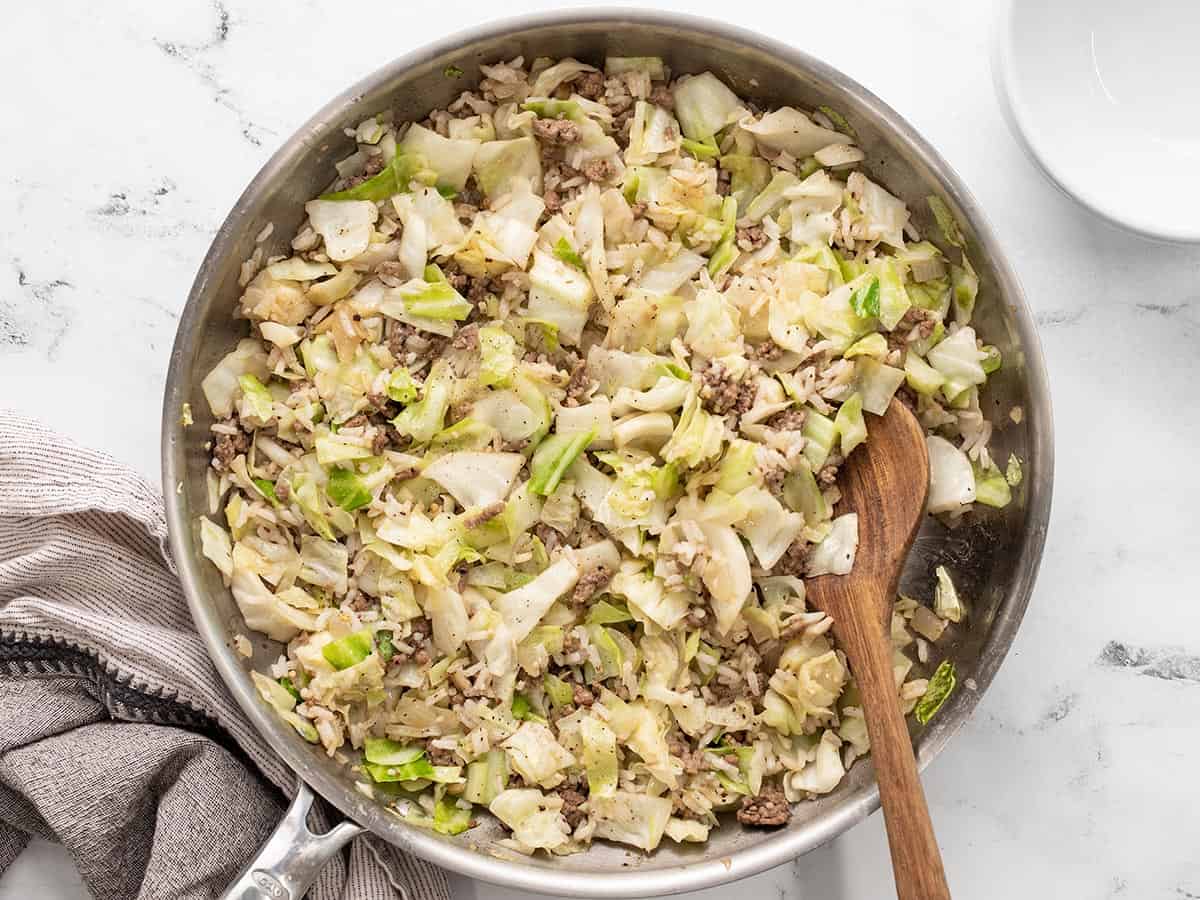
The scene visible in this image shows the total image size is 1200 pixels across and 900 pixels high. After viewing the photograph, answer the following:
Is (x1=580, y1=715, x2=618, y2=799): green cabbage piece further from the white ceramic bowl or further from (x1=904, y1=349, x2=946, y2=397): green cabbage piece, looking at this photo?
the white ceramic bowl

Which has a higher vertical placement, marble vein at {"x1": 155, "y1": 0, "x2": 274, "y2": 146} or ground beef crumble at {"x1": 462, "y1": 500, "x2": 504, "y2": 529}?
marble vein at {"x1": 155, "y1": 0, "x2": 274, "y2": 146}

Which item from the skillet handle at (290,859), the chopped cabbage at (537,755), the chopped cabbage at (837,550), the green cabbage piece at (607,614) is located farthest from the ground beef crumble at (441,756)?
the chopped cabbage at (837,550)

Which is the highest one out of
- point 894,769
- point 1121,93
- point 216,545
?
point 1121,93

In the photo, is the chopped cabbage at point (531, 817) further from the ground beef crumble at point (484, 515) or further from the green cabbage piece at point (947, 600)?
the green cabbage piece at point (947, 600)

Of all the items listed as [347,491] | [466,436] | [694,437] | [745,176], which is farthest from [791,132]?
[347,491]

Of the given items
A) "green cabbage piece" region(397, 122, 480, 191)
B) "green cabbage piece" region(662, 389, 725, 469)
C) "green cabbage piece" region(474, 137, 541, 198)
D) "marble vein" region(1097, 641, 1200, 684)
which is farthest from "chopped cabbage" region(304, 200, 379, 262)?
"marble vein" region(1097, 641, 1200, 684)

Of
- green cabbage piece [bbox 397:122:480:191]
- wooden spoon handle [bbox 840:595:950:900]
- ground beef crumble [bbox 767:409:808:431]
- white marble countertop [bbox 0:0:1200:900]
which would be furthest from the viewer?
white marble countertop [bbox 0:0:1200:900]

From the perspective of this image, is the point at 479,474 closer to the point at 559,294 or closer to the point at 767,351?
the point at 559,294
